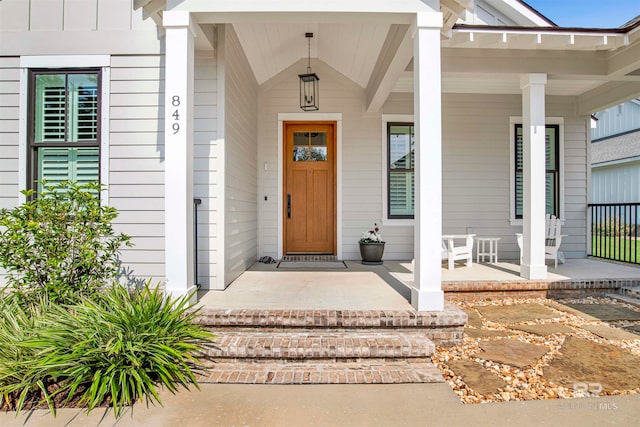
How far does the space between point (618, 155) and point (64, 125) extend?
654 inches

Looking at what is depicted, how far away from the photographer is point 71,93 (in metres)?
3.74

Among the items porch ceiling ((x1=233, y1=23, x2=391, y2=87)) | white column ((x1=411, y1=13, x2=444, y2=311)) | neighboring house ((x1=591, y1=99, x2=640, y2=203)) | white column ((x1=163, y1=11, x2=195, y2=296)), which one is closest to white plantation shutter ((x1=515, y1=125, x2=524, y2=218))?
porch ceiling ((x1=233, y1=23, x2=391, y2=87))

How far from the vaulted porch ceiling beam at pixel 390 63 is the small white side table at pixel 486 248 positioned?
2.62 meters

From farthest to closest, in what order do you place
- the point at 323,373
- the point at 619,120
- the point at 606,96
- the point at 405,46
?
the point at 619,120
the point at 606,96
the point at 405,46
the point at 323,373

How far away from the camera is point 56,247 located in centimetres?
289

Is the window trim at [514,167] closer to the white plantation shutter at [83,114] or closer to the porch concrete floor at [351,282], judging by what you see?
the porch concrete floor at [351,282]

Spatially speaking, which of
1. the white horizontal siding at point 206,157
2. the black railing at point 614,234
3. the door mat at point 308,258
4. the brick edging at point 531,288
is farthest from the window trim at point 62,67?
the black railing at point 614,234

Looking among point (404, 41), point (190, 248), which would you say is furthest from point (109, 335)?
point (404, 41)

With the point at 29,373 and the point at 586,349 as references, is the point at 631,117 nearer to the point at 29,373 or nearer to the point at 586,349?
the point at 586,349

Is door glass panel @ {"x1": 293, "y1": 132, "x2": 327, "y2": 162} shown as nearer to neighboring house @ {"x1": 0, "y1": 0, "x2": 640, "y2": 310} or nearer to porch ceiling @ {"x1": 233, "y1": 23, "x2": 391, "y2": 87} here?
neighboring house @ {"x1": 0, "y1": 0, "x2": 640, "y2": 310}

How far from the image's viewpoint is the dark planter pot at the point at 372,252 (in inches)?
216

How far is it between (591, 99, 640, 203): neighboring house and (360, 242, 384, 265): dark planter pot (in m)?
12.1

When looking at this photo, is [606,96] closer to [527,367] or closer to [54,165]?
[527,367]

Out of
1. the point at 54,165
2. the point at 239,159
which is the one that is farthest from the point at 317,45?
the point at 54,165
